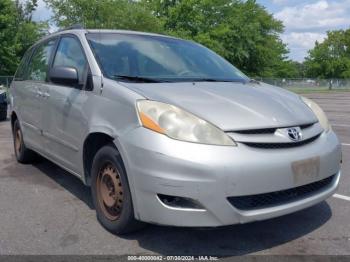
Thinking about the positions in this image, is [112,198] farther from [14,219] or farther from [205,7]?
[205,7]

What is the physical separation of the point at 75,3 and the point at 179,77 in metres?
33.9

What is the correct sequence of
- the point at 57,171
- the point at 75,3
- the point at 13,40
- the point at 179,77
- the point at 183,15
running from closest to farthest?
the point at 179,77 → the point at 57,171 → the point at 75,3 → the point at 13,40 → the point at 183,15

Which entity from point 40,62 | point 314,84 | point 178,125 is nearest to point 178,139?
point 178,125

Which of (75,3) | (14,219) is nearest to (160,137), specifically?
(14,219)

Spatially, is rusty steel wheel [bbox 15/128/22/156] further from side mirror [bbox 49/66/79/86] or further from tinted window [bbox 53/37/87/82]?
side mirror [bbox 49/66/79/86]

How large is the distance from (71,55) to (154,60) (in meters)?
0.89

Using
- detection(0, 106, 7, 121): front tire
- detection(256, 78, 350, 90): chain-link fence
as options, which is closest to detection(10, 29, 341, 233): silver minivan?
detection(0, 106, 7, 121): front tire

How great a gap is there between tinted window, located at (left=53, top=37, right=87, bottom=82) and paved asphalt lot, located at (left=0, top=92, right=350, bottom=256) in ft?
4.31

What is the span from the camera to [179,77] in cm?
420

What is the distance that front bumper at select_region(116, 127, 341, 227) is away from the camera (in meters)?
3.10

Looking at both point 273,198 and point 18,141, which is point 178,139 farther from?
point 18,141

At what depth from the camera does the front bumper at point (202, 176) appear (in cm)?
310

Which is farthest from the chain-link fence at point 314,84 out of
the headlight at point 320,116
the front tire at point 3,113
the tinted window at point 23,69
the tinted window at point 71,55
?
the headlight at point 320,116

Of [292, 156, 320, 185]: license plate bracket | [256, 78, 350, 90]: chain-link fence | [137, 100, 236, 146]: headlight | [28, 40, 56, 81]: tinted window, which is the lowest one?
[256, 78, 350, 90]: chain-link fence
